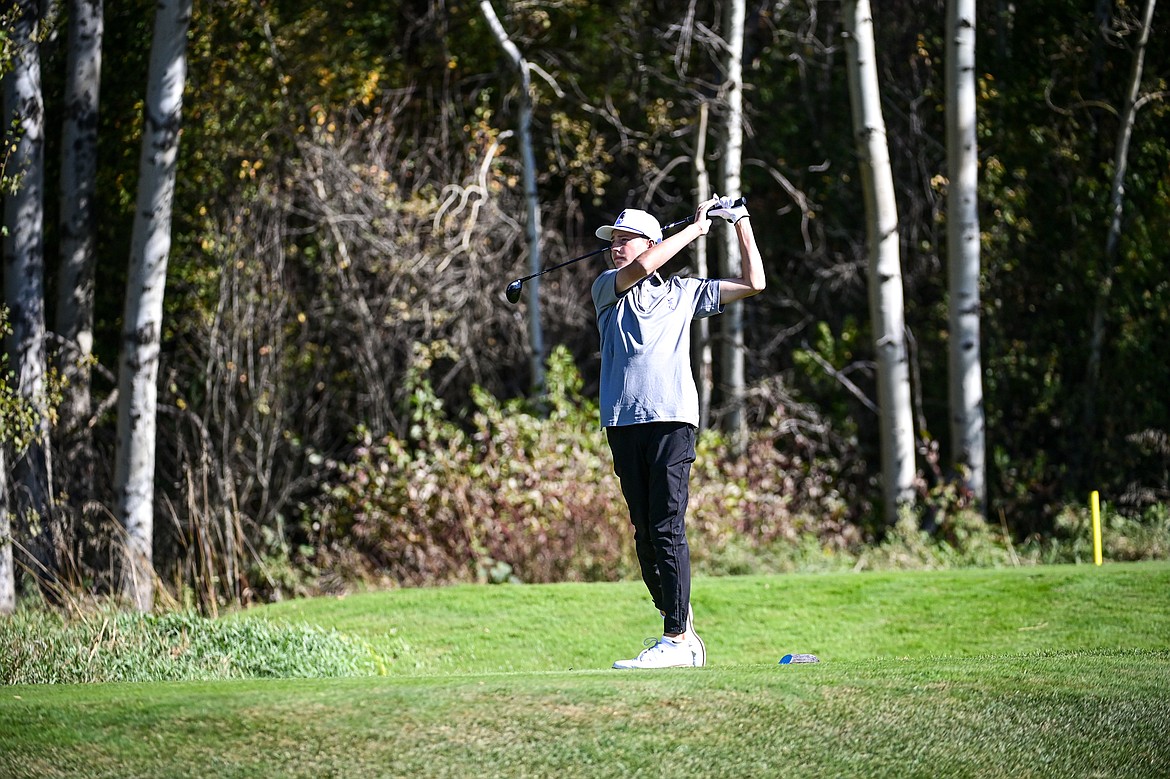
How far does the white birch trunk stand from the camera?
10.5 meters

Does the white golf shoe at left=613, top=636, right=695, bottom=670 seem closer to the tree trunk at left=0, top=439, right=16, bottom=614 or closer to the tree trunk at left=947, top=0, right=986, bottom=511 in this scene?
the tree trunk at left=0, top=439, right=16, bottom=614

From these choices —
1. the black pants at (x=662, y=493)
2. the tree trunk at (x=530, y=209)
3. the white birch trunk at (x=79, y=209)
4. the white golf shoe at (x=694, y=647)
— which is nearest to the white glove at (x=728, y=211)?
the black pants at (x=662, y=493)

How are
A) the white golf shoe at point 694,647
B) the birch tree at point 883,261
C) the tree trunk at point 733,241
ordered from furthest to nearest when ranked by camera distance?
the tree trunk at point 733,241
the birch tree at point 883,261
the white golf shoe at point 694,647

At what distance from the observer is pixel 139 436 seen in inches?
389

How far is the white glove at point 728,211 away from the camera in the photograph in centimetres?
542

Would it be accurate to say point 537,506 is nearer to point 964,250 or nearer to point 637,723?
point 964,250

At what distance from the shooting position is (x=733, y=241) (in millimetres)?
12289

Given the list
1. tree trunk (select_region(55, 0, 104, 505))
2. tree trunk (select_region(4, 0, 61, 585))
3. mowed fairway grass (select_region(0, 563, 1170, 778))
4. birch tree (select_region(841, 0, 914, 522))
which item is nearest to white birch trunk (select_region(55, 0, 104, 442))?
tree trunk (select_region(55, 0, 104, 505))

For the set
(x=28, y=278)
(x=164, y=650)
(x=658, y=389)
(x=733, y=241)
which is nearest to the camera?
(x=658, y=389)

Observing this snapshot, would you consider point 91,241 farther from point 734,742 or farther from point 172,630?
point 734,742

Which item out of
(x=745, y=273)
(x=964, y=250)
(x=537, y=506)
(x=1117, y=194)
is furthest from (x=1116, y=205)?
(x=745, y=273)

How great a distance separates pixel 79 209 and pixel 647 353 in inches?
287

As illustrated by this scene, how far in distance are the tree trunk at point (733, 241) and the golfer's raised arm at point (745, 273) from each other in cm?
656

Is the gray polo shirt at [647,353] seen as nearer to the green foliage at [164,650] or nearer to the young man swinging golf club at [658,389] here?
the young man swinging golf club at [658,389]
